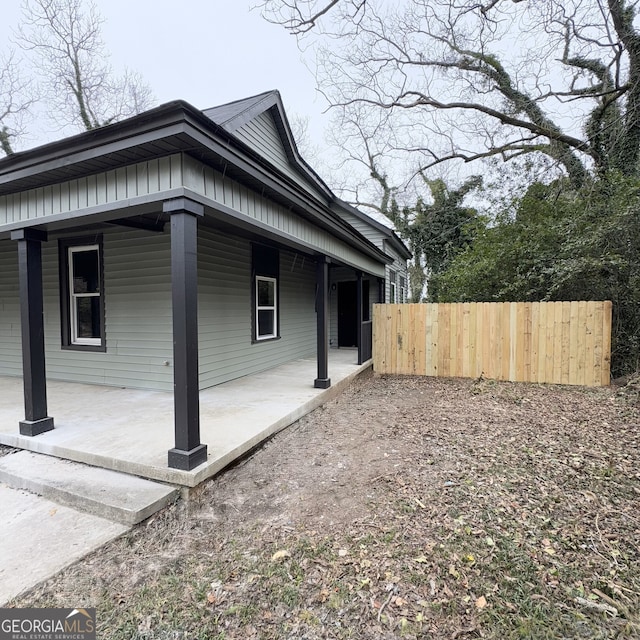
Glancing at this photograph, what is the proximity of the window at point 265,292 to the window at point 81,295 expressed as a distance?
2.49 metres

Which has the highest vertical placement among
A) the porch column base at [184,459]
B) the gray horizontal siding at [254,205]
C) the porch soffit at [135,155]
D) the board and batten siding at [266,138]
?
the board and batten siding at [266,138]

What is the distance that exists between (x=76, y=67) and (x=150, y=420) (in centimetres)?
1857

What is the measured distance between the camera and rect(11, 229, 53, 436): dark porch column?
3752mm

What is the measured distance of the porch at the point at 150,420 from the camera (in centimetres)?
318

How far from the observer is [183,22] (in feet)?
35.5

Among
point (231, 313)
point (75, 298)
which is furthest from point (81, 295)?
point (231, 313)

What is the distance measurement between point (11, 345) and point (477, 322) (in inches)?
336

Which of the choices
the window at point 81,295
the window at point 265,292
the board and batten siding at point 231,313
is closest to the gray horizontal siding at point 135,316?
the window at point 81,295

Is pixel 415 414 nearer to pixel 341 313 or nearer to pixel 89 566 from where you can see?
pixel 89 566

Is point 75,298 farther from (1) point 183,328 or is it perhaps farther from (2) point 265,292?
(1) point 183,328

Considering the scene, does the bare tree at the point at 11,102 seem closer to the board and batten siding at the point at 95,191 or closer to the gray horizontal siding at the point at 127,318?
the gray horizontal siding at the point at 127,318

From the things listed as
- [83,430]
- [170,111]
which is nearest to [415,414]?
[83,430]

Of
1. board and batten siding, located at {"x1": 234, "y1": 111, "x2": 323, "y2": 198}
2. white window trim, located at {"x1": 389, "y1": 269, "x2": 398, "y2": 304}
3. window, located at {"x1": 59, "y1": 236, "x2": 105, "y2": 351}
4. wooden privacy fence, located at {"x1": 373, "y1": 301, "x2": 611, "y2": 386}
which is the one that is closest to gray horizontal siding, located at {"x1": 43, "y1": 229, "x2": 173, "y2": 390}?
window, located at {"x1": 59, "y1": 236, "x2": 105, "y2": 351}

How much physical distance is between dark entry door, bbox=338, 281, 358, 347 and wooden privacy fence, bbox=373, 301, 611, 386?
3.32 metres
